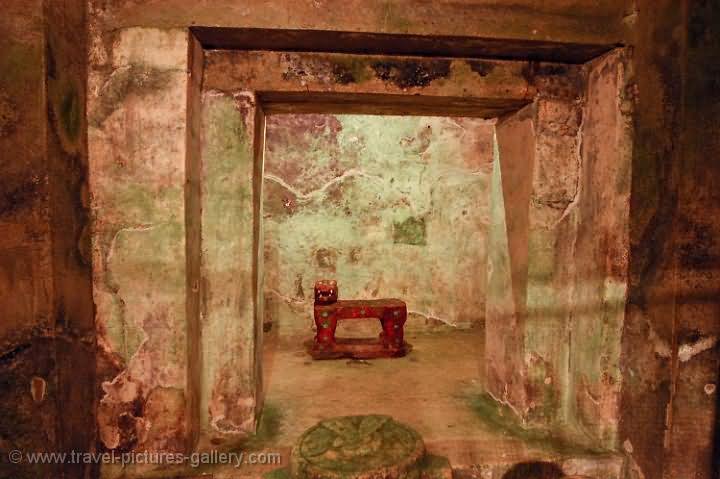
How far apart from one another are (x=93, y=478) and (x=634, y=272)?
100 inches

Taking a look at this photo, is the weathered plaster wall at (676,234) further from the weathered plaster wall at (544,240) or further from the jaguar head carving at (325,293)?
the jaguar head carving at (325,293)

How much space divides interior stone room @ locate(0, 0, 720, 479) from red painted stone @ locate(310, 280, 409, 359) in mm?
1203

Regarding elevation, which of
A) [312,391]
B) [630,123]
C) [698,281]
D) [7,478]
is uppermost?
[630,123]

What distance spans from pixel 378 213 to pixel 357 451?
3.25 m

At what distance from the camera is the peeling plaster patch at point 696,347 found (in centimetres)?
174

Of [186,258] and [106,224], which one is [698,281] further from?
[106,224]

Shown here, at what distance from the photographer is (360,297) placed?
4.62m

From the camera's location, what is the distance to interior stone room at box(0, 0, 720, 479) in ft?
4.95

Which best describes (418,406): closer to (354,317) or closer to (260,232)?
(354,317)

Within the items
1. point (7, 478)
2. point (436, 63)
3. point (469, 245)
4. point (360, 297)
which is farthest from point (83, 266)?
point (469, 245)

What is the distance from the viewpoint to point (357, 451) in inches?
62.2

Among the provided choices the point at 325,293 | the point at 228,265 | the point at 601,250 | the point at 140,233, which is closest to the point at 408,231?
the point at 325,293

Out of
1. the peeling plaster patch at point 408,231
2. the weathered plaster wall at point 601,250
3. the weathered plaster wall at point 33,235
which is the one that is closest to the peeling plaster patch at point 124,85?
the weathered plaster wall at point 33,235

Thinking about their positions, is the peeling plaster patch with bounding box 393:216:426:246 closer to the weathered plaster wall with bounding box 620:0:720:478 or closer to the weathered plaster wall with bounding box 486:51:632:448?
the weathered plaster wall with bounding box 486:51:632:448
